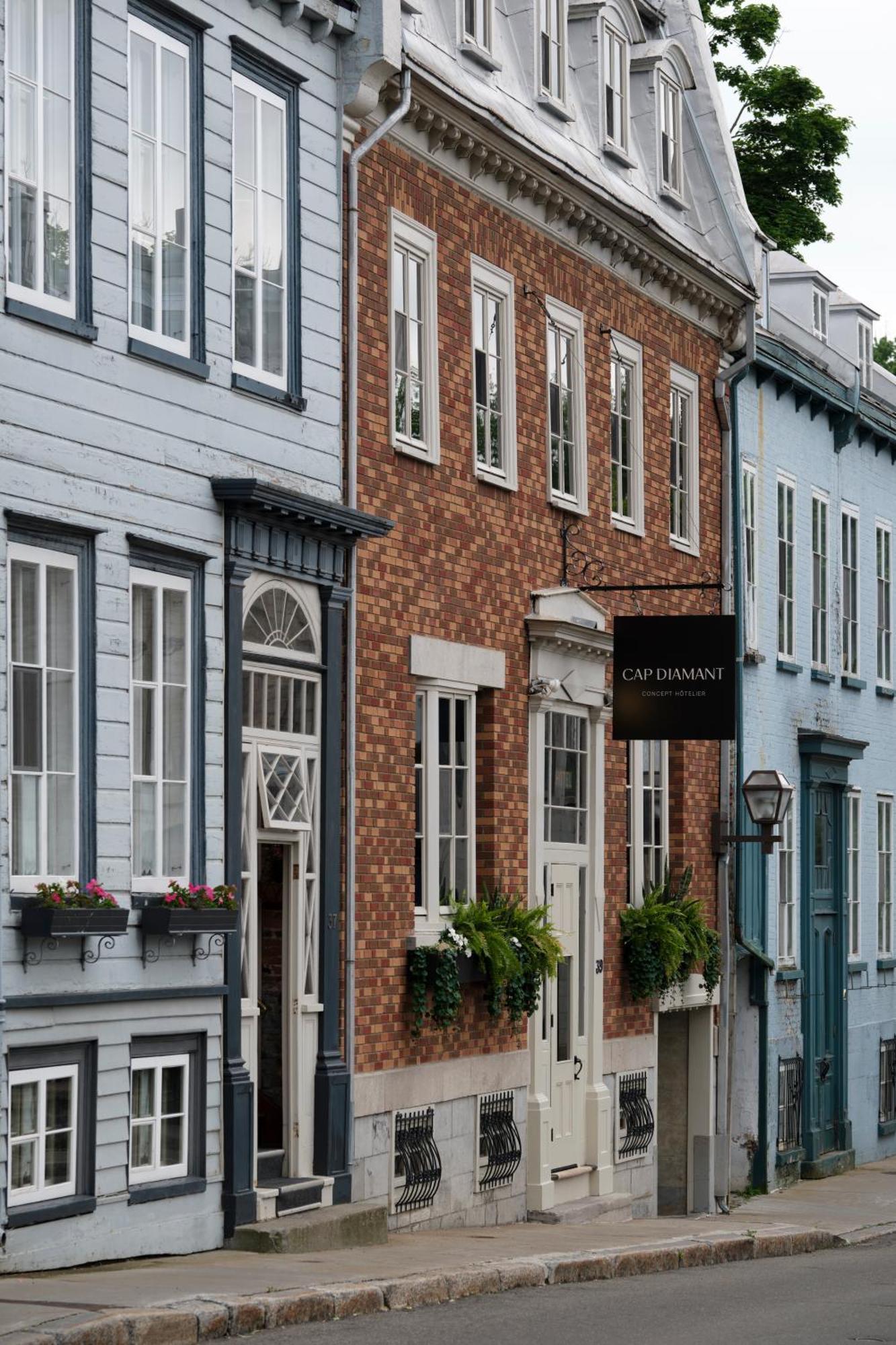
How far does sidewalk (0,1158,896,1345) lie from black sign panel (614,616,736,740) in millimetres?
3883

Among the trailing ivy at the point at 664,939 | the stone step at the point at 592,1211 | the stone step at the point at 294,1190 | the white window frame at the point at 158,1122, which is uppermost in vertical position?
the trailing ivy at the point at 664,939

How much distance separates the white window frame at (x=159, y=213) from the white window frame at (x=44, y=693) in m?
1.55

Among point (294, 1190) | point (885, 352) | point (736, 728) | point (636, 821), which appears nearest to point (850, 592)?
point (736, 728)

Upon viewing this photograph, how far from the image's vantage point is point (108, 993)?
12281 mm

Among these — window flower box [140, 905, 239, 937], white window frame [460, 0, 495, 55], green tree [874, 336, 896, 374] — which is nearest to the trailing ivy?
white window frame [460, 0, 495, 55]

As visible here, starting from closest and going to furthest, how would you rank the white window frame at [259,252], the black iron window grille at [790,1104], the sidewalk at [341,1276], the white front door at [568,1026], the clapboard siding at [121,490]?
the sidewalk at [341,1276], the clapboard siding at [121,490], the white window frame at [259,252], the white front door at [568,1026], the black iron window grille at [790,1104]

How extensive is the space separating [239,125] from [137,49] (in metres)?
1.28

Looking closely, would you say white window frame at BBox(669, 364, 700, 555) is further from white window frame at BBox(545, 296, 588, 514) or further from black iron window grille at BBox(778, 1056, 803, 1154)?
black iron window grille at BBox(778, 1056, 803, 1154)

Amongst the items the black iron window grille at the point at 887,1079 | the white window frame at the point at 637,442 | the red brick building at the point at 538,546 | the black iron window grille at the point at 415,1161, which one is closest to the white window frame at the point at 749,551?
the red brick building at the point at 538,546

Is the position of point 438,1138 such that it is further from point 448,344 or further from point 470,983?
point 448,344

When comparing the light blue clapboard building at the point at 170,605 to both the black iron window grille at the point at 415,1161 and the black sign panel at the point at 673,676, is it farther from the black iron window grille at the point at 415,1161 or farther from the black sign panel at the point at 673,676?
the black sign panel at the point at 673,676

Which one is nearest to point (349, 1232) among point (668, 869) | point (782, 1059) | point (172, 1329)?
point (172, 1329)

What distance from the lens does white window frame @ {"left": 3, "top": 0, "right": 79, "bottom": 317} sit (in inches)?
461

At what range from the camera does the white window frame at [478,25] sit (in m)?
17.9
